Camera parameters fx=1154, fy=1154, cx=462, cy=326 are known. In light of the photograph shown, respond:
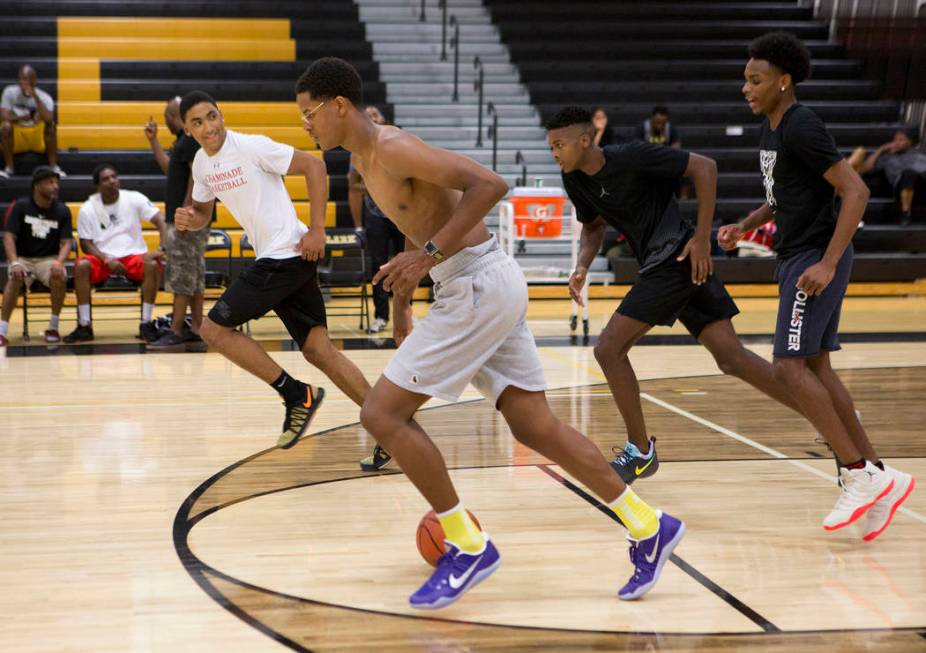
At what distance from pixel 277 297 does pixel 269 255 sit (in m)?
0.20

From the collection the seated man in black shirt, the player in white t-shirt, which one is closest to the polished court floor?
the player in white t-shirt

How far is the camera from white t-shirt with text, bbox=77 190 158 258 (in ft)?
30.8

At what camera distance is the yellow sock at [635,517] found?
10.8 feet

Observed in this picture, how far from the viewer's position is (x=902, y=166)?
45.3 feet

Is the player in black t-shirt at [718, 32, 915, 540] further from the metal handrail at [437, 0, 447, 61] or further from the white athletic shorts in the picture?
the metal handrail at [437, 0, 447, 61]

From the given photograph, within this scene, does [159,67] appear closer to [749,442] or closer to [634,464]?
[749,442]

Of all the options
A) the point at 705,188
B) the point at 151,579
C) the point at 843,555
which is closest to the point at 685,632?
the point at 843,555

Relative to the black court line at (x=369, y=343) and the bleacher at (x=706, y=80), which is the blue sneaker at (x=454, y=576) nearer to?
the black court line at (x=369, y=343)

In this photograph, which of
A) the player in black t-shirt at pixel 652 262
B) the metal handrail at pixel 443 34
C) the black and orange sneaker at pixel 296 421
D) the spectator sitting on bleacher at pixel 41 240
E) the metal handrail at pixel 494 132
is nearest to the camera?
the player in black t-shirt at pixel 652 262

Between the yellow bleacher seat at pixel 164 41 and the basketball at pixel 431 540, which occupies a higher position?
the yellow bleacher seat at pixel 164 41

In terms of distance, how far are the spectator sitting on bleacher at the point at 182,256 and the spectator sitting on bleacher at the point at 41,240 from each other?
34.9 inches

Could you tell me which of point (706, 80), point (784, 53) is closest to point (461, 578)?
point (784, 53)

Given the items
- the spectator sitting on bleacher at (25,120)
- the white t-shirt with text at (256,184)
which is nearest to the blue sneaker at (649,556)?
the white t-shirt with text at (256,184)

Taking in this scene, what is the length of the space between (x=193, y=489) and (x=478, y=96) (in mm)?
11209
